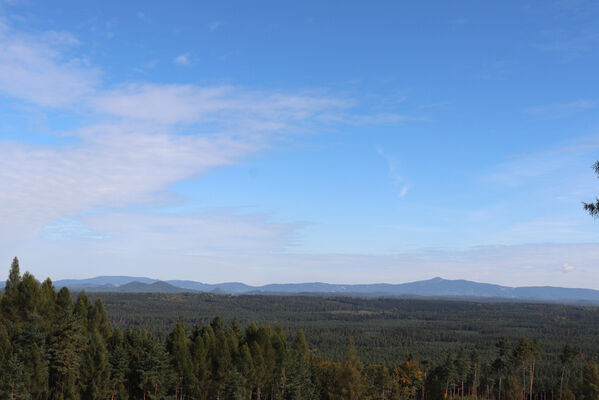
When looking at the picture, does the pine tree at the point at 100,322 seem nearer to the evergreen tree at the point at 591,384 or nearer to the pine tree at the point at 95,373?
the pine tree at the point at 95,373

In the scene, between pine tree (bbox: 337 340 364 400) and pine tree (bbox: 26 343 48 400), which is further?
pine tree (bbox: 337 340 364 400)

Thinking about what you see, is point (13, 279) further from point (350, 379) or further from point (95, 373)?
point (350, 379)

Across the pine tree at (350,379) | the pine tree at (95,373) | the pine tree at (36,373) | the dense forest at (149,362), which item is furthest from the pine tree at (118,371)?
the pine tree at (350,379)

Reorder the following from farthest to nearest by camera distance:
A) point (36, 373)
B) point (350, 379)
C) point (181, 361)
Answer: point (350, 379) < point (181, 361) < point (36, 373)

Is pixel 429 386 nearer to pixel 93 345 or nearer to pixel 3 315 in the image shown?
pixel 93 345

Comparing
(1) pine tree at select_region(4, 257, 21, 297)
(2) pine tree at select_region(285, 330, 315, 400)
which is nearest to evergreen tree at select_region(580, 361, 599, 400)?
(2) pine tree at select_region(285, 330, 315, 400)

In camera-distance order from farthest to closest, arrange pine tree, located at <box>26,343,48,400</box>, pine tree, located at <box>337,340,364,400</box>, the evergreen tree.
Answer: the evergreen tree
pine tree, located at <box>337,340,364,400</box>
pine tree, located at <box>26,343,48,400</box>

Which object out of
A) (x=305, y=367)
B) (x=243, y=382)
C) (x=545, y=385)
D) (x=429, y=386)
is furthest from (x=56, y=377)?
(x=545, y=385)

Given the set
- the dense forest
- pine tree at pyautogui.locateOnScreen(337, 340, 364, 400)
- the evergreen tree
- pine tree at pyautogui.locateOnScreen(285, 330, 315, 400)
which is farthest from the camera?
the evergreen tree

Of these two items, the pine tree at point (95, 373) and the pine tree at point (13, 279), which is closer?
the pine tree at point (95, 373)

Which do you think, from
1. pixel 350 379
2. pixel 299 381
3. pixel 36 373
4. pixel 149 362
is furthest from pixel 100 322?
pixel 350 379

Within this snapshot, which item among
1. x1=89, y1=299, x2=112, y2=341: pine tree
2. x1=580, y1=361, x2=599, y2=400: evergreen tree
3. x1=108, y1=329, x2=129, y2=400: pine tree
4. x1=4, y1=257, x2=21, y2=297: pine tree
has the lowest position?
x1=580, y1=361, x2=599, y2=400: evergreen tree

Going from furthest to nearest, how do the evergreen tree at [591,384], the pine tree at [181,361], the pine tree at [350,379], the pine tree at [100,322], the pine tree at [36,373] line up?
the evergreen tree at [591,384] < the pine tree at [100,322] < the pine tree at [350,379] < the pine tree at [181,361] < the pine tree at [36,373]

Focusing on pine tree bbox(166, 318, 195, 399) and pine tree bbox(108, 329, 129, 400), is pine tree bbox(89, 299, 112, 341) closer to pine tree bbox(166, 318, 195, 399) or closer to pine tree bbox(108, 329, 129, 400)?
pine tree bbox(108, 329, 129, 400)
